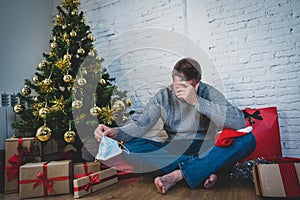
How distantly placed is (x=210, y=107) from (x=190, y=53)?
797 mm

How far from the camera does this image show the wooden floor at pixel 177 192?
47.4 inches

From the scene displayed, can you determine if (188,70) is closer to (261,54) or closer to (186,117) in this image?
(186,117)

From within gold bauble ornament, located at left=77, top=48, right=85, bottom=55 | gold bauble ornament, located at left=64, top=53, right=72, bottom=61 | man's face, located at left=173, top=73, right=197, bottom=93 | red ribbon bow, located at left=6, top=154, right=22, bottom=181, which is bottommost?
red ribbon bow, located at left=6, top=154, right=22, bottom=181

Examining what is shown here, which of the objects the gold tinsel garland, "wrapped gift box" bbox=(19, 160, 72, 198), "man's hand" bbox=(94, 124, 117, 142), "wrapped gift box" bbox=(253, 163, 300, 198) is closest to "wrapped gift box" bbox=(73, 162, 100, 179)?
"wrapped gift box" bbox=(19, 160, 72, 198)

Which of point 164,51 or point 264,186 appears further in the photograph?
point 164,51

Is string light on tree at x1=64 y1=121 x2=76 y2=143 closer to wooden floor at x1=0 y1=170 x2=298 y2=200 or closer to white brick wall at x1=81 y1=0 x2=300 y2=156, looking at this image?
wooden floor at x1=0 y1=170 x2=298 y2=200

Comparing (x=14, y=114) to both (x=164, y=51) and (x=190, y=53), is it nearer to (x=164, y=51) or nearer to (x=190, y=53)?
(x=164, y=51)

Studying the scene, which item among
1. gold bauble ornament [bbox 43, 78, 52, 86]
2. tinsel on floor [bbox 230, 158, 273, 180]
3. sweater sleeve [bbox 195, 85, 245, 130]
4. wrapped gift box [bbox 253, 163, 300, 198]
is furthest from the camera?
gold bauble ornament [bbox 43, 78, 52, 86]

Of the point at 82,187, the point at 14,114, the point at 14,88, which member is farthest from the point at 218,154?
the point at 14,88

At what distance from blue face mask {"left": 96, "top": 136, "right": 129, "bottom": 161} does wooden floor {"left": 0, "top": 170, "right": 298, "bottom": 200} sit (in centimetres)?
19

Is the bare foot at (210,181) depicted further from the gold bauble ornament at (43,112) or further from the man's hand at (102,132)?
the gold bauble ornament at (43,112)

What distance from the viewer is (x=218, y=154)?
127 cm

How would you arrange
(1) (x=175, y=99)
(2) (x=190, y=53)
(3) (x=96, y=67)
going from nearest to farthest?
1. (1) (x=175, y=99)
2. (3) (x=96, y=67)
3. (2) (x=190, y=53)

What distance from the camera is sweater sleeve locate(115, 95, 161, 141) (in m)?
1.45
